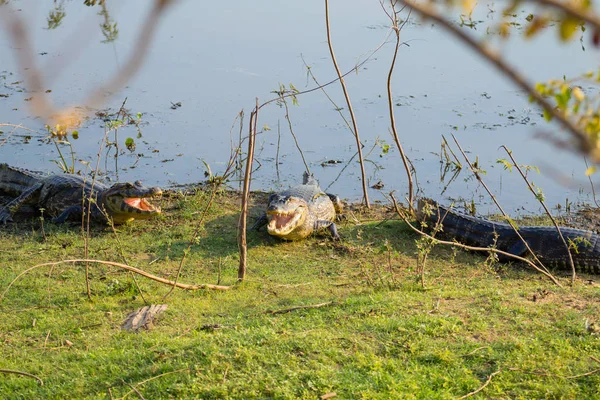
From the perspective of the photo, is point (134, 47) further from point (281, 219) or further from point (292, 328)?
point (281, 219)

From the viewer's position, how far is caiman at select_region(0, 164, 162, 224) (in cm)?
807

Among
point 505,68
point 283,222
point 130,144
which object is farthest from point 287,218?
point 505,68

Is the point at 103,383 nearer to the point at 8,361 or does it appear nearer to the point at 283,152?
the point at 8,361

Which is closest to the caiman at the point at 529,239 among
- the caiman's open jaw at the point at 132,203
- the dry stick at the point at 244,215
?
the dry stick at the point at 244,215

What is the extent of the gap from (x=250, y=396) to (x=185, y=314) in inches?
72.4

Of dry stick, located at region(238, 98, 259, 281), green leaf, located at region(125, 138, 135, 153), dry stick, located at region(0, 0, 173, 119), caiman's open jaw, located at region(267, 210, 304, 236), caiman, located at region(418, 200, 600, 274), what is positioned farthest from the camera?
green leaf, located at region(125, 138, 135, 153)

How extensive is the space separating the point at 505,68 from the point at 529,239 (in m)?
7.32

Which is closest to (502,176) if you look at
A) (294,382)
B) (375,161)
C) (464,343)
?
(375,161)

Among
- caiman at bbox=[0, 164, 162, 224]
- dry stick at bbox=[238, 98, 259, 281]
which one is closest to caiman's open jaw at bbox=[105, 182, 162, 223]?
caiman at bbox=[0, 164, 162, 224]

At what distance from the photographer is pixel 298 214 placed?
7934mm

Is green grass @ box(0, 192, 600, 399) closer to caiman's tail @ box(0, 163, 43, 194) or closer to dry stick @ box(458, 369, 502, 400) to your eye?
dry stick @ box(458, 369, 502, 400)

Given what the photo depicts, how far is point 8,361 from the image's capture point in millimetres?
4562

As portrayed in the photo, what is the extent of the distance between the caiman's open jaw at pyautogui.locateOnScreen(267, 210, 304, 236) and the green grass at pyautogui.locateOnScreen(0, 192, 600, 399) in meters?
0.22

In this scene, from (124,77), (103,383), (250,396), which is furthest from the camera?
(103,383)
